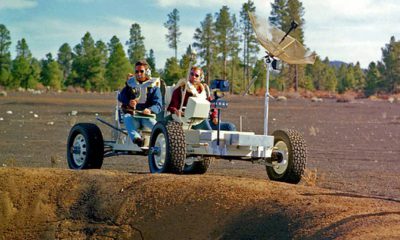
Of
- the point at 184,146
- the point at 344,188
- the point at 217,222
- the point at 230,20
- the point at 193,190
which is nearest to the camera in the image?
the point at 217,222

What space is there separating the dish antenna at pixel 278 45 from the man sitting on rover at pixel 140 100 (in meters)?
2.30

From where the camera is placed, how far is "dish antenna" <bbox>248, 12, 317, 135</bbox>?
13.0 meters

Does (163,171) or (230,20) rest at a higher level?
(230,20)

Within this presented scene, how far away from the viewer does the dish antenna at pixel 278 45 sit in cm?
1303

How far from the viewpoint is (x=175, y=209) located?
35.9 ft

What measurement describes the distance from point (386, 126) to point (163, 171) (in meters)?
26.2

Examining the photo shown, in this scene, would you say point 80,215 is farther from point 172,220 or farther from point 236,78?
point 236,78

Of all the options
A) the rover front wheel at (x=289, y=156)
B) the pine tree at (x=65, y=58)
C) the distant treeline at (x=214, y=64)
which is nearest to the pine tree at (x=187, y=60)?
the rover front wheel at (x=289, y=156)

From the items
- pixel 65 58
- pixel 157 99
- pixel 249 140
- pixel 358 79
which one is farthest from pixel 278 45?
pixel 65 58

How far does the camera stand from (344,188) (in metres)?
14.0

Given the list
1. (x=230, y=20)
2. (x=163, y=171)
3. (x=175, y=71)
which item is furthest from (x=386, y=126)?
(x=230, y=20)

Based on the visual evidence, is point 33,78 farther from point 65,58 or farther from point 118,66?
point 65,58

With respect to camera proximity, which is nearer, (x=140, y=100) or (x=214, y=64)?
(x=140, y=100)

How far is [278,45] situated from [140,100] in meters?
3.00
